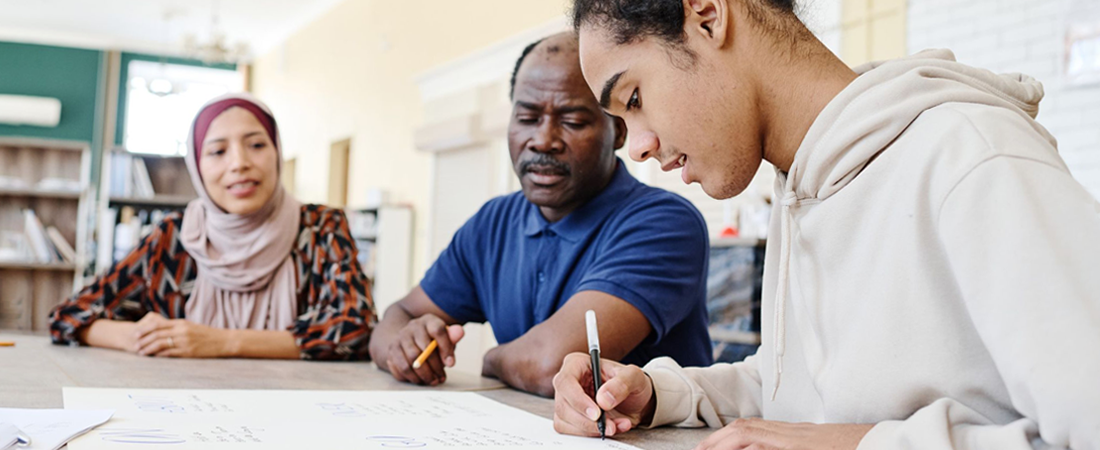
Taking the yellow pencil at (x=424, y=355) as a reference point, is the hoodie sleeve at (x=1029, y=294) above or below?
above

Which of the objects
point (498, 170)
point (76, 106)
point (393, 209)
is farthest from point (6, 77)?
point (498, 170)

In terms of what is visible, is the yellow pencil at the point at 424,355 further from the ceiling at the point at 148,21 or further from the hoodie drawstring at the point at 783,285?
the ceiling at the point at 148,21

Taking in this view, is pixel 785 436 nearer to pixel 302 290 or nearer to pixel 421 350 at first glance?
pixel 421 350

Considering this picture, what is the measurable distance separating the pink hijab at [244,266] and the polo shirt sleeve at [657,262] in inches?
38.3

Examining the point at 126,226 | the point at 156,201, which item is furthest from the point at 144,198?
the point at 126,226

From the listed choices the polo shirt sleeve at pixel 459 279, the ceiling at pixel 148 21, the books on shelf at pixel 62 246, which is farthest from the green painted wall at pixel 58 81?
the polo shirt sleeve at pixel 459 279

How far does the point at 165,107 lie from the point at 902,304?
1175 centimetres

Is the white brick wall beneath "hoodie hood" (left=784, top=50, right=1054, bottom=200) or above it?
above

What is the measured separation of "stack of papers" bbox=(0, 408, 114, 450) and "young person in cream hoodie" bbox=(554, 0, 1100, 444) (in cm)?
49

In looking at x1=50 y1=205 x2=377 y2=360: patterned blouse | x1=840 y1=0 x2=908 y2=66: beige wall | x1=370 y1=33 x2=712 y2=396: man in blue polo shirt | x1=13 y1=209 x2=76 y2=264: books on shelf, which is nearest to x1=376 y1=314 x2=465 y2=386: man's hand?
x1=370 y1=33 x2=712 y2=396: man in blue polo shirt

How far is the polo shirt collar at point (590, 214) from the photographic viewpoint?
5.34 ft

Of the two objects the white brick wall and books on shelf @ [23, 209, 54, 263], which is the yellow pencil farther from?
books on shelf @ [23, 209, 54, 263]

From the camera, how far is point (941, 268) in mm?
707

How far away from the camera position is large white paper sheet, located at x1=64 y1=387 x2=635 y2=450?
87cm
